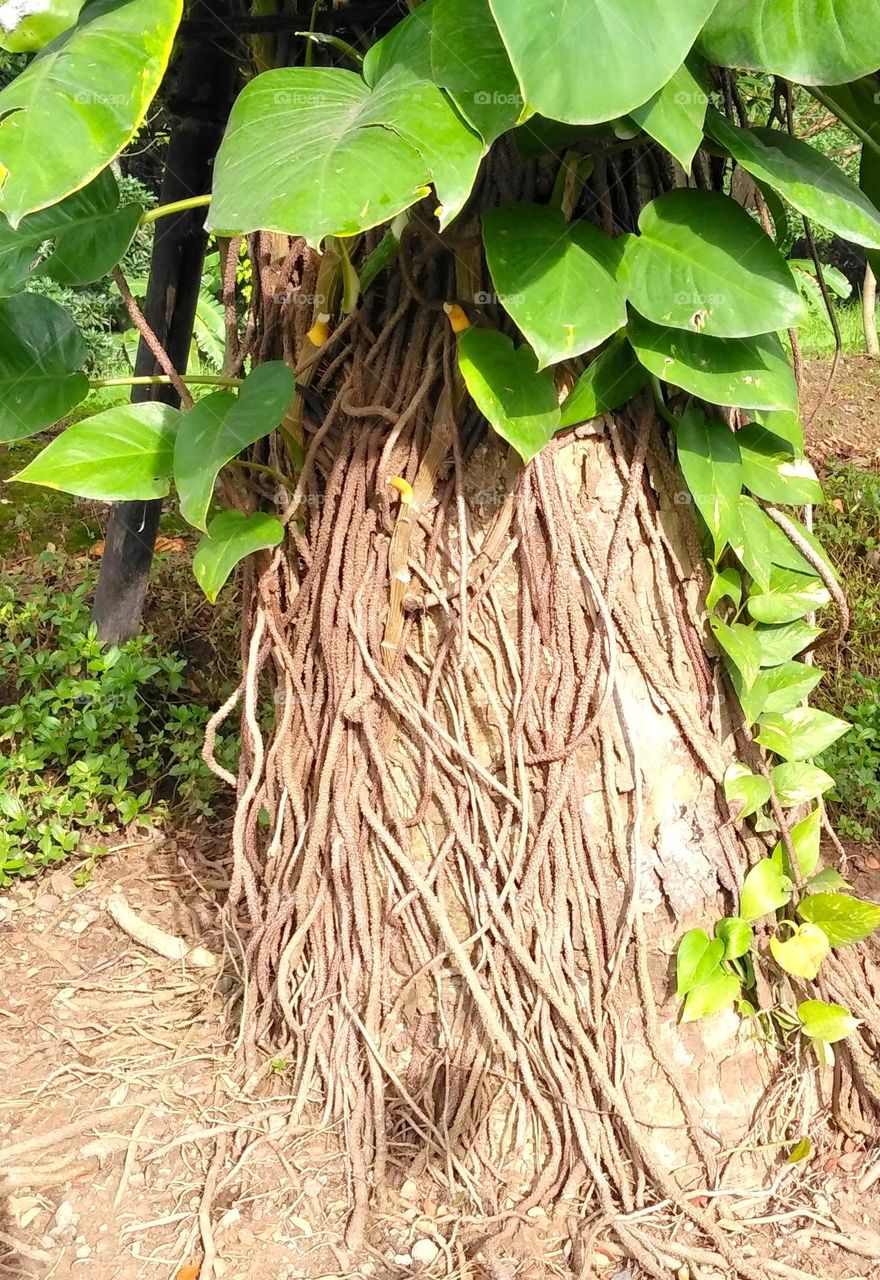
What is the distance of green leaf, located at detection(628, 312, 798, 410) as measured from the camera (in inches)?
41.1

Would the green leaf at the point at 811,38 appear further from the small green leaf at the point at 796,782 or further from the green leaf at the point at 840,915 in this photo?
the green leaf at the point at 840,915

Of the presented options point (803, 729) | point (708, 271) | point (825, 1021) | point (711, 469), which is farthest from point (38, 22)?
point (825, 1021)

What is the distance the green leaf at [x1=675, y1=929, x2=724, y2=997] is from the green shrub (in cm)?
120

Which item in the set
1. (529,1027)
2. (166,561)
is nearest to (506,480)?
(529,1027)

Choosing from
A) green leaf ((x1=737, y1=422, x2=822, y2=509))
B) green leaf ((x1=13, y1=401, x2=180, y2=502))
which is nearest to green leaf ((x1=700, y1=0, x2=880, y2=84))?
green leaf ((x1=737, y1=422, x2=822, y2=509))

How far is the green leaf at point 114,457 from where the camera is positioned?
1161 mm

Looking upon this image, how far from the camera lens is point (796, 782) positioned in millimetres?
1296

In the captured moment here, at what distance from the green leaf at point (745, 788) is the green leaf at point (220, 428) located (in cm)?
67

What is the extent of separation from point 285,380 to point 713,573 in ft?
1.77

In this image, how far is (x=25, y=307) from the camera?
4.12ft

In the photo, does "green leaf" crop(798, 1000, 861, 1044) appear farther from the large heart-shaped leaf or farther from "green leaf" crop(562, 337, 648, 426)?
the large heart-shaped leaf

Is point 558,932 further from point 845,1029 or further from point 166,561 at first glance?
point 166,561

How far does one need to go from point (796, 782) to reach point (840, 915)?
0.54 feet

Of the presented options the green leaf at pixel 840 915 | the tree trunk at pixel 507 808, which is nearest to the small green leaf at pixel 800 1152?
the tree trunk at pixel 507 808
